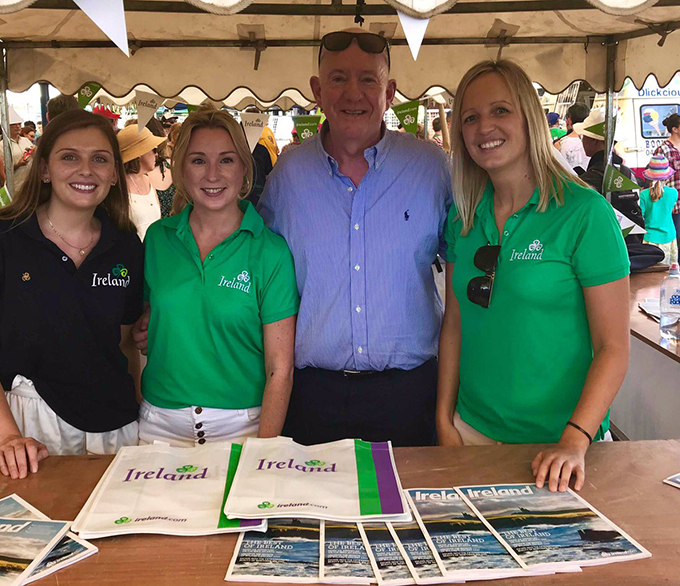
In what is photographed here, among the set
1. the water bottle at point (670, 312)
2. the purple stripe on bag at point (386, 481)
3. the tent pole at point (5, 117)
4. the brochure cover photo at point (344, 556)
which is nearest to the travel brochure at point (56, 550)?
the brochure cover photo at point (344, 556)

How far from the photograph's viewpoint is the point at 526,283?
1.71 meters

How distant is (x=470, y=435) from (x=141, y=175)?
404 cm

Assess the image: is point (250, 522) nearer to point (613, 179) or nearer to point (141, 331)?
point (141, 331)

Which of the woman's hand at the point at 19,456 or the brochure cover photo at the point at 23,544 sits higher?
the woman's hand at the point at 19,456

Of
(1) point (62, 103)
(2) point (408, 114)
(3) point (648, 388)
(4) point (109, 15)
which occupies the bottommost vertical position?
(3) point (648, 388)

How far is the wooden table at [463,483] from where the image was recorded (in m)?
1.11

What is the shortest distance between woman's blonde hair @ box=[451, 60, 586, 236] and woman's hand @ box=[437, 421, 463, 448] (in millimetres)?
601

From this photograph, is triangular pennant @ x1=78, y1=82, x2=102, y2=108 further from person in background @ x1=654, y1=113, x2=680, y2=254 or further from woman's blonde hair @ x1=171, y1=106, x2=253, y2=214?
person in background @ x1=654, y1=113, x2=680, y2=254

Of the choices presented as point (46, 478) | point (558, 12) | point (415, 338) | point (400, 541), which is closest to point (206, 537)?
point (400, 541)

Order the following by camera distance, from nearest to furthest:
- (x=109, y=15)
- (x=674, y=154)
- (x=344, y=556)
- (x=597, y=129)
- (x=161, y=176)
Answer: (x=344, y=556) → (x=109, y=15) → (x=597, y=129) → (x=161, y=176) → (x=674, y=154)

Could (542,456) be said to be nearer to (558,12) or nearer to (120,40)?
(120,40)

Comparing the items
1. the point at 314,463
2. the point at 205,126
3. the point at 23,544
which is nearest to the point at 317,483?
the point at 314,463

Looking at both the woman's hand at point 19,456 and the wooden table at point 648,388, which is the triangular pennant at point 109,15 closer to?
the woman's hand at point 19,456

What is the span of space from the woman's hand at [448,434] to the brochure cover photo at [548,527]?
1.76 ft
